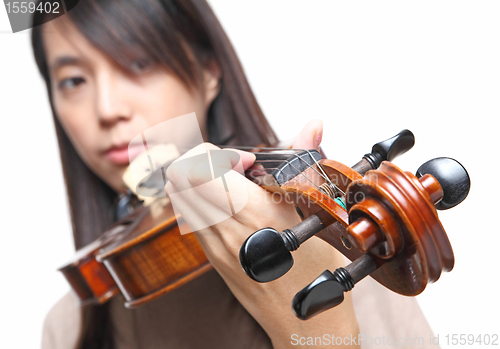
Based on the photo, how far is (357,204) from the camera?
38cm

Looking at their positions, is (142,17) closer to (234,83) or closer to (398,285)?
(234,83)

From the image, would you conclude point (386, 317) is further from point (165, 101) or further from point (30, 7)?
point (30, 7)

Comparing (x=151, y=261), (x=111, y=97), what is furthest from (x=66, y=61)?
(x=151, y=261)

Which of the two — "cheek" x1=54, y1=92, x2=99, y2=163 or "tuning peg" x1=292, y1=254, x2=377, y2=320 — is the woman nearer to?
"cheek" x1=54, y1=92, x2=99, y2=163

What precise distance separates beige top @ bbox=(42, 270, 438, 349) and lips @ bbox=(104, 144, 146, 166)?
34cm

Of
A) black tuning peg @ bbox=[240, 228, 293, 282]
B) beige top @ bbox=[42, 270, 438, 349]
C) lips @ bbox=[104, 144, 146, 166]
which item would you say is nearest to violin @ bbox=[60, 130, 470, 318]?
black tuning peg @ bbox=[240, 228, 293, 282]

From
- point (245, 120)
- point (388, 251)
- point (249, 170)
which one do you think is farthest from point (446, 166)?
point (245, 120)

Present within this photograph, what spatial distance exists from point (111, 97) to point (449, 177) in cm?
73

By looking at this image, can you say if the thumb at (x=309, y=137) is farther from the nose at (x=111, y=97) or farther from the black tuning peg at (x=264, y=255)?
the nose at (x=111, y=97)

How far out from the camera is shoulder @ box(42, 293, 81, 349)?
3.51ft

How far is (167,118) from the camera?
946mm

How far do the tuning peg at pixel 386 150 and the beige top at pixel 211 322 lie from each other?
0.29m

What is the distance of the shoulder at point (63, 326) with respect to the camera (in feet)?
3.51

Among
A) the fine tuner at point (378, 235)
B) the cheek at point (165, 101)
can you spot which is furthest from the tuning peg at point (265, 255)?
the cheek at point (165, 101)
